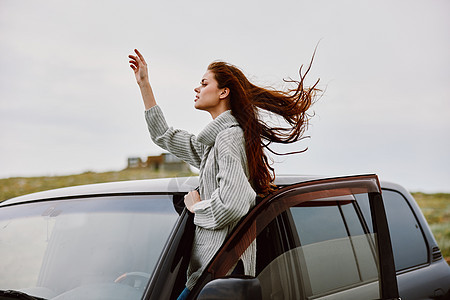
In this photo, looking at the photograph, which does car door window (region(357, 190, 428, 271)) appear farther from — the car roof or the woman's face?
the woman's face

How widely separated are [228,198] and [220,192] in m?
0.06

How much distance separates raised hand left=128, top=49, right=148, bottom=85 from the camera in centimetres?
279

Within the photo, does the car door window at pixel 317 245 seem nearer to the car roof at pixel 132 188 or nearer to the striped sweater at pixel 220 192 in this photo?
the striped sweater at pixel 220 192

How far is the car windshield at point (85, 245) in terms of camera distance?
7.18 ft

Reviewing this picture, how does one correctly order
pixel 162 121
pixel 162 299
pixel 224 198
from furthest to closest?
pixel 162 121, pixel 224 198, pixel 162 299

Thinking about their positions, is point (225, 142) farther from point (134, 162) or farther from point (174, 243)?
point (134, 162)

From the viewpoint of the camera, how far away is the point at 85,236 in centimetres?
239

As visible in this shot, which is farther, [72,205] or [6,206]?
[6,206]

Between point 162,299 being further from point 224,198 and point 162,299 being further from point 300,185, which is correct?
point 300,185

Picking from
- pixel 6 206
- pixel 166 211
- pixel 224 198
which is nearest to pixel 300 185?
pixel 224 198

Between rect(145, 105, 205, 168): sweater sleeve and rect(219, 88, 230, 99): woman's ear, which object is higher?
rect(219, 88, 230, 99): woman's ear

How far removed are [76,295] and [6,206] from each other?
36.2 inches

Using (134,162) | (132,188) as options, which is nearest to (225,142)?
(132,188)

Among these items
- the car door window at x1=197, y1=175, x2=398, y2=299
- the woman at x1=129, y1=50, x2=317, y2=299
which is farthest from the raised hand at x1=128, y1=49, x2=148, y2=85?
the car door window at x1=197, y1=175, x2=398, y2=299
